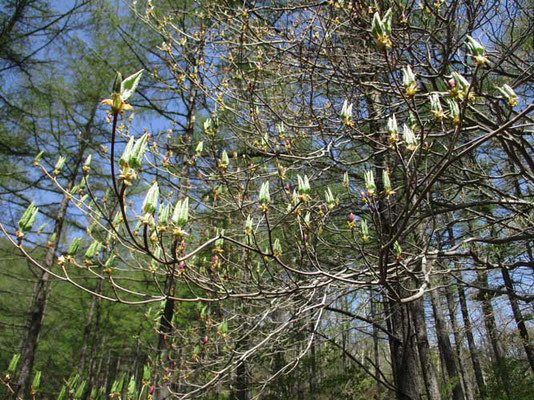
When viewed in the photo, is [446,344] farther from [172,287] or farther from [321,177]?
[172,287]

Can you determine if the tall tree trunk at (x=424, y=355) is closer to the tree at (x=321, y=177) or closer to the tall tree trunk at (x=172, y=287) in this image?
the tree at (x=321, y=177)

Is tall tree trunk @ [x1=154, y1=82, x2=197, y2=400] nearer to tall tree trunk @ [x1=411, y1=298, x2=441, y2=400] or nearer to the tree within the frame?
the tree

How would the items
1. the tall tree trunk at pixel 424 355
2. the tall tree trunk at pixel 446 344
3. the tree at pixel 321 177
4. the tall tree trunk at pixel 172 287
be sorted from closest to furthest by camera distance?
the tree at pixel 321 177, the tall tree trunk at pixel 172 287, the tall tree trunk at pixel 424 355, the tall tree trunk at pixel 446 344

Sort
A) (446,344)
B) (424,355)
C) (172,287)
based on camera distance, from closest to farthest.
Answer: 1. (172,287)
2. (424,355)
3. (446,344)

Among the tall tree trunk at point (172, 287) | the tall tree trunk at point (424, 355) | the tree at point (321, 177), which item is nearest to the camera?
the tree at point (321, 177)

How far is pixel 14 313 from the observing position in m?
7.90

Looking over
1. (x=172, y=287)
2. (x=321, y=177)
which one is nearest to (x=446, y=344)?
(x=321, y=177)

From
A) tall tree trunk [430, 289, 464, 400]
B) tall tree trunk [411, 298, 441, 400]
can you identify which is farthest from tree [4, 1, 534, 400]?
tall tree trunk [430, 289, 464, 400]

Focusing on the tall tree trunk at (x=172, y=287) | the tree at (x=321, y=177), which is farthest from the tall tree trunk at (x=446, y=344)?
the tall tree trunk at (x=172, y=287)

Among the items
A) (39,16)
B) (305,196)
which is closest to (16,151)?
(39,16)

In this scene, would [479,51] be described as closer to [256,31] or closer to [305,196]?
[305,196]

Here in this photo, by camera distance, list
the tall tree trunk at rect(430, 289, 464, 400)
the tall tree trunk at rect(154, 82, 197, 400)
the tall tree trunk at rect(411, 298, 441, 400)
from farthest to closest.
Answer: the tall tree trunk at rect(430, 289, 464, 400)
the tall tree trunk at rect(411, 298, 441, 400)
the tall tree trunk at rect(154, 82, 197, 400)

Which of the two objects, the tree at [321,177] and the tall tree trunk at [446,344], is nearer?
the tree at [321,177]

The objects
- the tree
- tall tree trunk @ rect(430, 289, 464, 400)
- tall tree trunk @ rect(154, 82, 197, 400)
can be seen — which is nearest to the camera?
the tree
